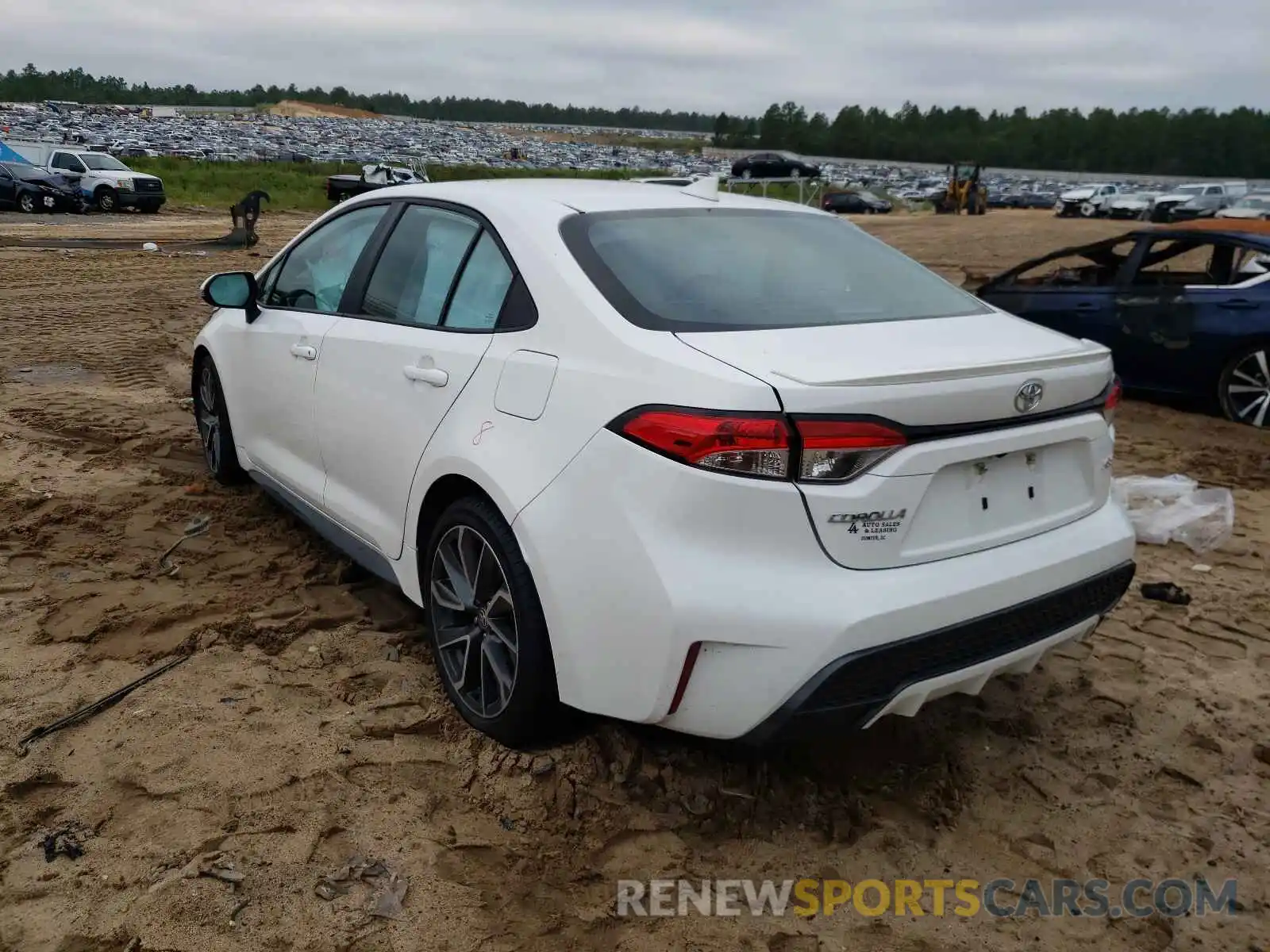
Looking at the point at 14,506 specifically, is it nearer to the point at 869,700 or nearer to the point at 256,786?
the point at 256,786

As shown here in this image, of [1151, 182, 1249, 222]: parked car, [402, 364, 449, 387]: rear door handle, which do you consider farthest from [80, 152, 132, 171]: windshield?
[1151, 182, 1249, 222]: parked car

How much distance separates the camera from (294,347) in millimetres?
4012

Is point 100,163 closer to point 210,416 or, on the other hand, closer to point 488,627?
point 210,416

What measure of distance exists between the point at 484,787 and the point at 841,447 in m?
1.42

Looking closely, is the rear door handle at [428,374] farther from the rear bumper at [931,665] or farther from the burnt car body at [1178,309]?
the burnt car body at [1178,309]

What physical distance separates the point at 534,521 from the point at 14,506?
144 inches

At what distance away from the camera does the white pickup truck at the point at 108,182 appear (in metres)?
27.3

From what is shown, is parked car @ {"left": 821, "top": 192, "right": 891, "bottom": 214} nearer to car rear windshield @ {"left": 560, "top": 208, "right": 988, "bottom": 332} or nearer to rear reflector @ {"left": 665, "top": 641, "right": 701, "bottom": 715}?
car rear windshield @ {"left": 560, "top": 208, "right": 988, "bottom": 332}

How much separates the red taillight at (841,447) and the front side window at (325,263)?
2.23 metres

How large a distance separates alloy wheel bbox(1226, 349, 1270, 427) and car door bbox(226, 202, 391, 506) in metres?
6.21

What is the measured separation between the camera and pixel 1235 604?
4316mm

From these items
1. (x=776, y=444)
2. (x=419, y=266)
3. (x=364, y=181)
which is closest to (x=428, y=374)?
(x=419, y=266)

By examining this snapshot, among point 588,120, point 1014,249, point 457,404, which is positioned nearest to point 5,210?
point 1014,249

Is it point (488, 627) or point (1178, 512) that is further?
point (1178, 512)
